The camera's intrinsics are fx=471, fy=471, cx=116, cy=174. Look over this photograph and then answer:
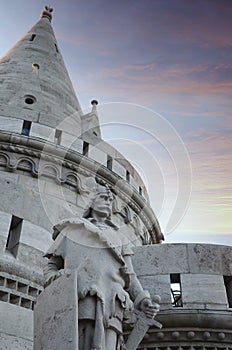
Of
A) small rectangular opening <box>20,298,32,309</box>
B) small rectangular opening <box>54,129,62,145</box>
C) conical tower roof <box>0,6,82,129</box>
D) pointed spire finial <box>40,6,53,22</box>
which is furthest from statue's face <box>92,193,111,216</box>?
pointed spire finial <box>40,6,53,22</box>

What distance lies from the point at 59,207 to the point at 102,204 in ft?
13.5

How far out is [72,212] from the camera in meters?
8.51

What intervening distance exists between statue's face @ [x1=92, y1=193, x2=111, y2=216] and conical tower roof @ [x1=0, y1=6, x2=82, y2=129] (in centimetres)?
664

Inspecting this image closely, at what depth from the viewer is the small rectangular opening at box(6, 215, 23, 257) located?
6418 mm

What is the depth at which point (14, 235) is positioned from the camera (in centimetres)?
662

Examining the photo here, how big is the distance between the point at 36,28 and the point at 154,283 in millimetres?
13781

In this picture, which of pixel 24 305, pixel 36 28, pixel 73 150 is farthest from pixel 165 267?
pixel 36 28

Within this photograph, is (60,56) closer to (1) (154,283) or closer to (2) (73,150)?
(2) (73,150)

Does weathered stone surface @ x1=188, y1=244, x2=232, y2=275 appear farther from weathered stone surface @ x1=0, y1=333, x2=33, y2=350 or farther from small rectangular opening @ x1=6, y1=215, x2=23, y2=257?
small rectangular opening @ x1=6, y1=215, x2=23, y2=257

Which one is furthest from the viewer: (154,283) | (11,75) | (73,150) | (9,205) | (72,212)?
(11,75)

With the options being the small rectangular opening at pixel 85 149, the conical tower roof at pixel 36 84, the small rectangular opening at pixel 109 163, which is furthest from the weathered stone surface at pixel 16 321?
the conical tower roof at pixel 36 84

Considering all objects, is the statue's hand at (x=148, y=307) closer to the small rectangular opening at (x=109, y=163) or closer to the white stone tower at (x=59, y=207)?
the white stone tower at (x=59, y=207)

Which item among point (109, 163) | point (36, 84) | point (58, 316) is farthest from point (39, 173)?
point (58, 316)

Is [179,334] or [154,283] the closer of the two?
[179,334]
